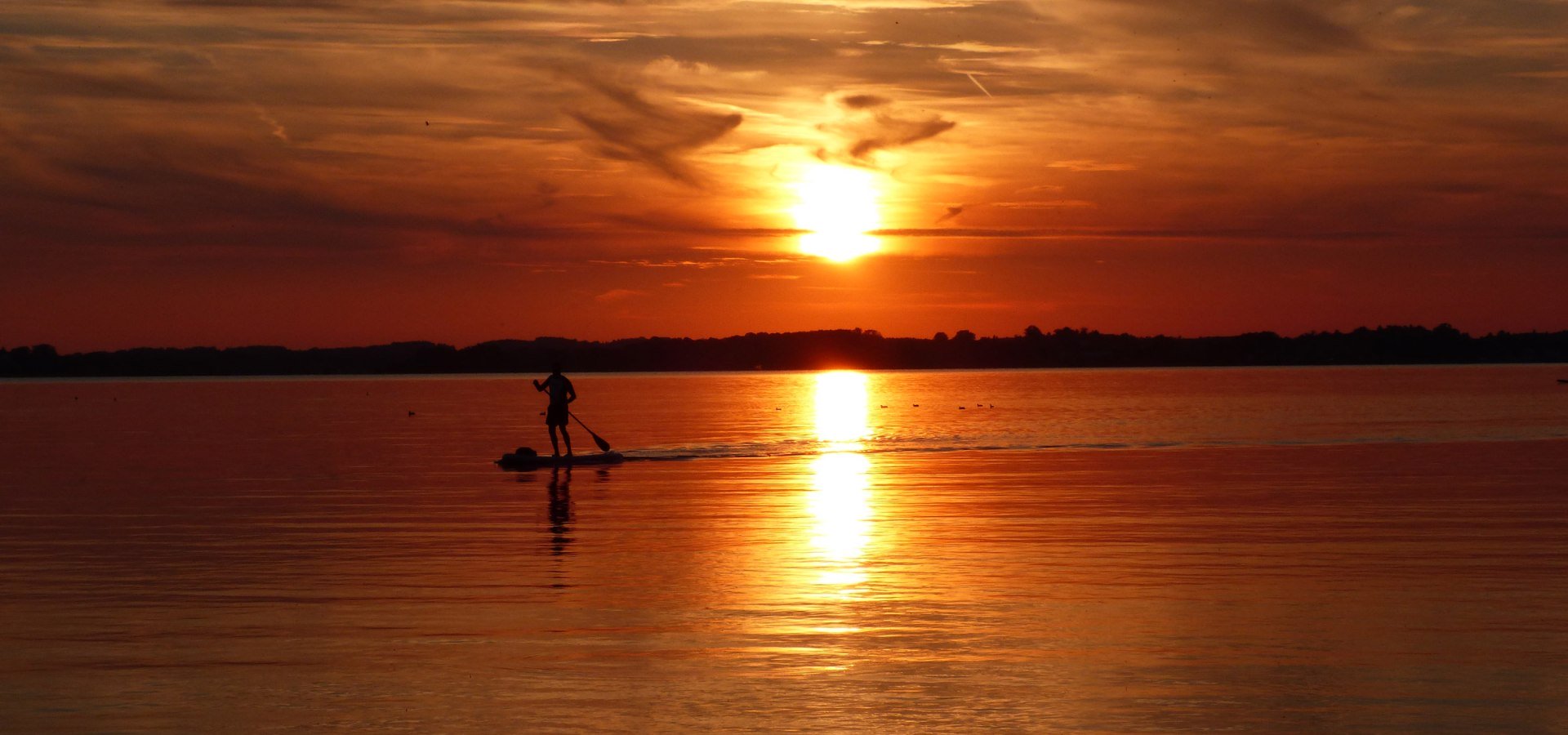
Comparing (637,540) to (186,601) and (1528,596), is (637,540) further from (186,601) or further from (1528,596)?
(1528,596)

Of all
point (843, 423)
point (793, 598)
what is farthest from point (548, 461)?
point (843, 423)

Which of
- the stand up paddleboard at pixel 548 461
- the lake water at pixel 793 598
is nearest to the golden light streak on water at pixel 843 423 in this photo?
the stand up paddleboard at pixel 548 461

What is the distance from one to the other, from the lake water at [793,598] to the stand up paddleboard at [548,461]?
17.3 inches

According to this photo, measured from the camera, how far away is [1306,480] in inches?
1212

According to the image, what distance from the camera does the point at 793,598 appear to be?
15508 millimetres

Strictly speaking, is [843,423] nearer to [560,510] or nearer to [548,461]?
[548,461]

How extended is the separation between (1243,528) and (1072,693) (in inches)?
451

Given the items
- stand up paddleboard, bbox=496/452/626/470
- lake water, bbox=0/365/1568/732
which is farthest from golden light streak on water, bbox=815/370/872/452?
lake water, bbox=0/365/1568/732

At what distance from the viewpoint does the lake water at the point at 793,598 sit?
35.5 ft

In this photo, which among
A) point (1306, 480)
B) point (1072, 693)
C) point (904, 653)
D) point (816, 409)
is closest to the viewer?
point (1072, 693)

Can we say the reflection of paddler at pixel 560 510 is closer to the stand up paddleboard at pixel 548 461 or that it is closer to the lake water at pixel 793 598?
the lake water at pixel 793 598

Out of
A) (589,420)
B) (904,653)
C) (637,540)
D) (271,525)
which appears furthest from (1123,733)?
(589,420)

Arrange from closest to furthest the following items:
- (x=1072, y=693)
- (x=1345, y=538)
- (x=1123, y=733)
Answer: (x=1123, y=733), (x=1072, y=693), (x=1345, y=538)

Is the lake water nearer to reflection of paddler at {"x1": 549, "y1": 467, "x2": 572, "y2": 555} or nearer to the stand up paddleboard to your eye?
reflection of paddler at {"x1": 549, "y1": 467, "x2": 572, "y2": 555}
